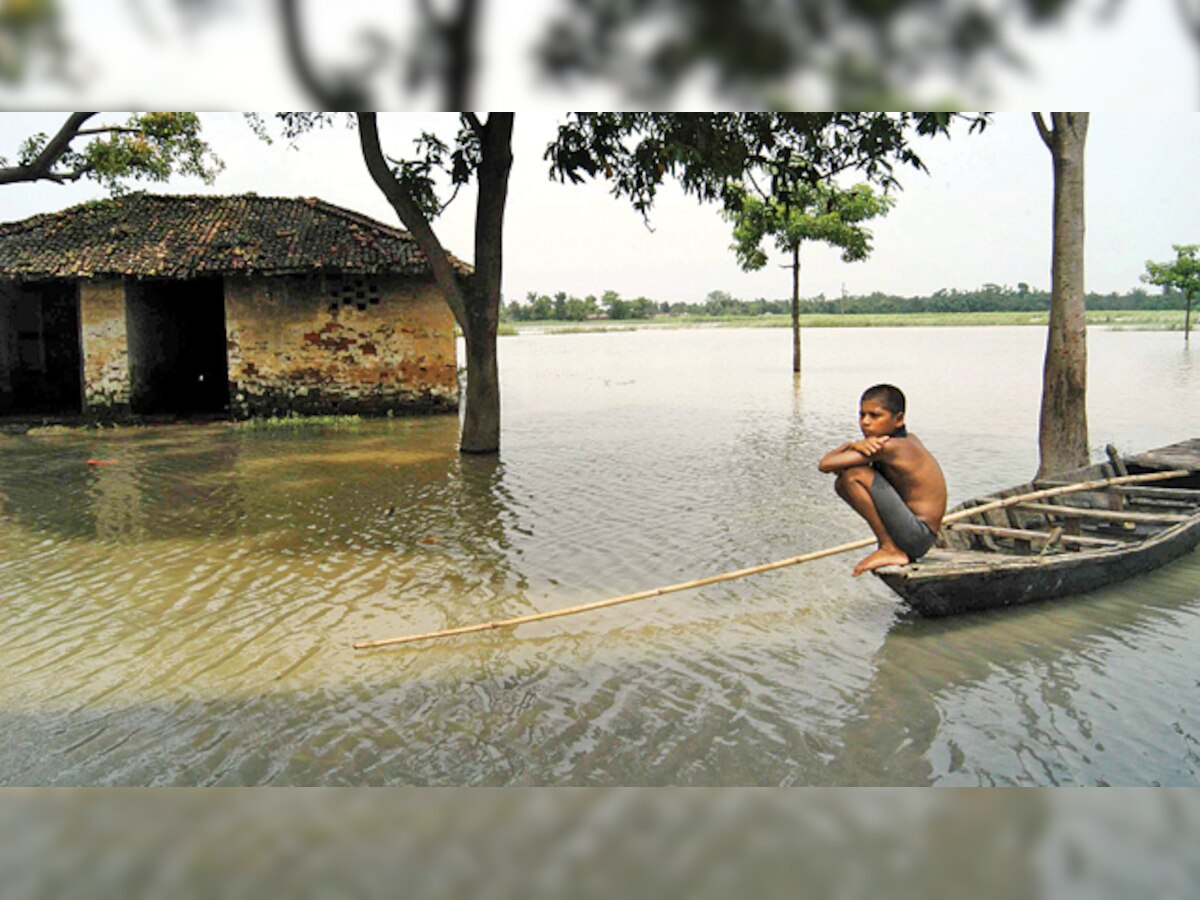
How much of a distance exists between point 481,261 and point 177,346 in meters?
8.99

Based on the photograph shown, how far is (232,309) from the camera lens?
16.5m

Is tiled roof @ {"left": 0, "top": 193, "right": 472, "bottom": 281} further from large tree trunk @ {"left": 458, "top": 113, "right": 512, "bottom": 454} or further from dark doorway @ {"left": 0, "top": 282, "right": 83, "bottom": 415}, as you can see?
large tree trunk @ {"left": 458, "top": 113, "right": 512, "bottom": 454}

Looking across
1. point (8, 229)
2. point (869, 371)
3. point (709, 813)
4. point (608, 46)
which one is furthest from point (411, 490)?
point (869, 371)

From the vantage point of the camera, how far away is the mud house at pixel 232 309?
16109 mm

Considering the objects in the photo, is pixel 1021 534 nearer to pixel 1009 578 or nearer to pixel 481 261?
pixel 1009 578

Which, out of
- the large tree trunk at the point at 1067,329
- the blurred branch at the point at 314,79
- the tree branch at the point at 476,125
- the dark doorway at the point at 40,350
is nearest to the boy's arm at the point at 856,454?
the blurred branch at the point at 314,79

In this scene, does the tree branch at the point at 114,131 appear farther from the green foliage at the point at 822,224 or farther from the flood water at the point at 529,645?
the green foliage at the point at 822,224

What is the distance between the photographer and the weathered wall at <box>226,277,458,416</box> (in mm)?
16672

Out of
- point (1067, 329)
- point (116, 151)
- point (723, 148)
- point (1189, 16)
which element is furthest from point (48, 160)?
point (1189, 16)

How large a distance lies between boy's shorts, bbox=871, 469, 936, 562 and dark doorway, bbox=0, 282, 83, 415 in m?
17.4

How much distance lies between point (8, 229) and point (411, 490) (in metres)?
11.7

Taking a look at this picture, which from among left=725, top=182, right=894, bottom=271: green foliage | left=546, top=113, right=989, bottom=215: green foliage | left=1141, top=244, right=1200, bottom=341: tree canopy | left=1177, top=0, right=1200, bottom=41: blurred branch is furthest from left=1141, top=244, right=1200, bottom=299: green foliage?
left=1177, top=0, right=1200, bottom=41: blurred branch

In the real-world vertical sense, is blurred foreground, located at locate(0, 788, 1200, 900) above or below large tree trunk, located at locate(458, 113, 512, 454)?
below

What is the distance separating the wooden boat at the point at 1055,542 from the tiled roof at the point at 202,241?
1132cm
